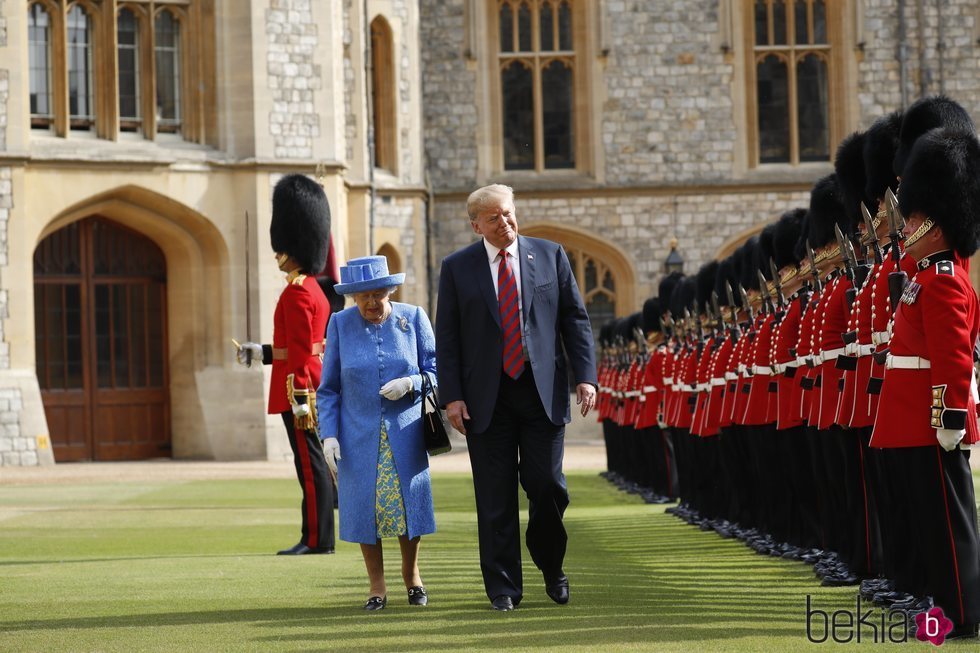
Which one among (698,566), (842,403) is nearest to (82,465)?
(698,566)

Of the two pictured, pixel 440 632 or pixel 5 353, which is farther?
pixel 5 353

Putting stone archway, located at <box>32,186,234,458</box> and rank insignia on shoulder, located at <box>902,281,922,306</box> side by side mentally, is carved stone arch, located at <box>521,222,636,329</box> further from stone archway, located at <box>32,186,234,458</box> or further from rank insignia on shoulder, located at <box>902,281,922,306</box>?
rank insignia on shoulder, located at <box>902,281,922,306</box>

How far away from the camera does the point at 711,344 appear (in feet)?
34.8

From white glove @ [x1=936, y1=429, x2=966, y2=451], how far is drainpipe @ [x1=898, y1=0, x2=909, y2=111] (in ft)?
70.4

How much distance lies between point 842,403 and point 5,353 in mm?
14266

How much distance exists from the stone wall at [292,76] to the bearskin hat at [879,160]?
14.0 m

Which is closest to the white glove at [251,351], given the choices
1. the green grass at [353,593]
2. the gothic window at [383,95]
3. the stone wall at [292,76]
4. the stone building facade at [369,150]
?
the green grass at [353,593]

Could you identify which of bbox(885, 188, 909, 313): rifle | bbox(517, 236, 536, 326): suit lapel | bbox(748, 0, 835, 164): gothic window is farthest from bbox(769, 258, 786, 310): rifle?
bbox(748, 0, 835, 164): gothic window

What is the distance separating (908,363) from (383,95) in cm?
1958

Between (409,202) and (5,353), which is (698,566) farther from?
(409,202)

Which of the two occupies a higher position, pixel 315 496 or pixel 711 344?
pixel 711 344

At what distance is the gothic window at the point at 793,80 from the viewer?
26.5m

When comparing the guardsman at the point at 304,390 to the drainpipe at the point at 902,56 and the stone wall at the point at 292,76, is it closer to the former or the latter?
the stone wall at the point at 292,76

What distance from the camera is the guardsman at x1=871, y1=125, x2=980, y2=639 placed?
5.45m
